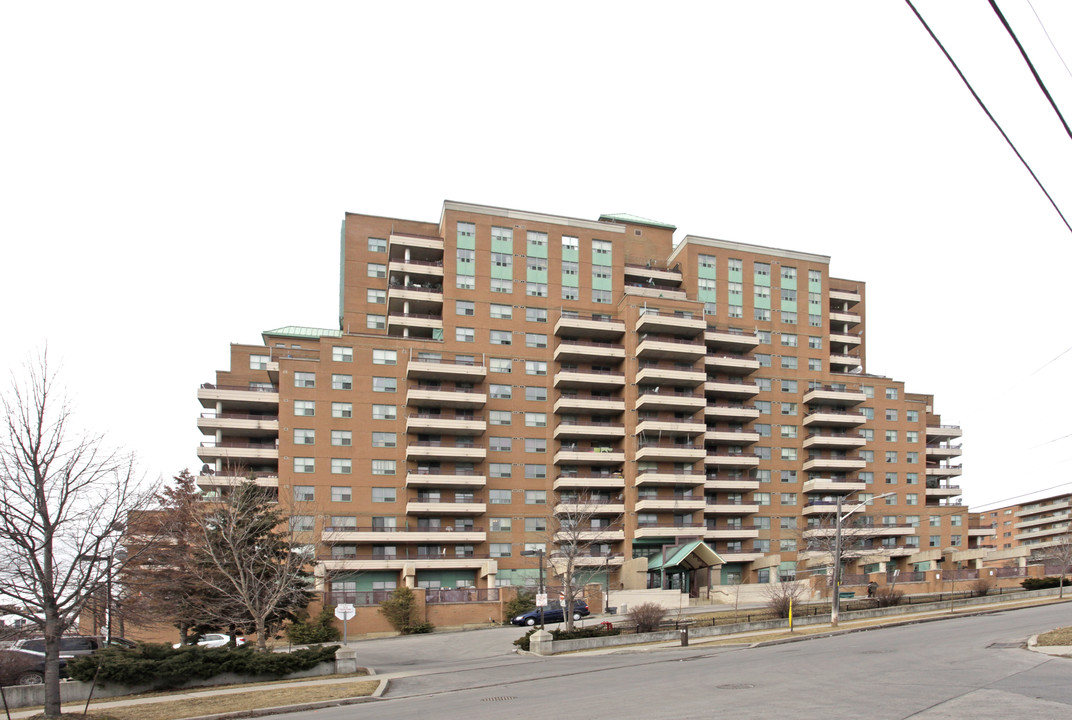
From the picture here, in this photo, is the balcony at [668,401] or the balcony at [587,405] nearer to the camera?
the balcony at [587,405]

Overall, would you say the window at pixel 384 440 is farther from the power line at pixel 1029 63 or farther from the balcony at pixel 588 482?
the power line at pixel 1029 63

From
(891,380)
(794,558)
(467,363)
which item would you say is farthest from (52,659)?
(891,380)

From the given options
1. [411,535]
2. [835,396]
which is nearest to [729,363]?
[835,396]

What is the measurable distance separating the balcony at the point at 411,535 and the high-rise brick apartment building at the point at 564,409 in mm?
212

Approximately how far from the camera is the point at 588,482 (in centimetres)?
7706

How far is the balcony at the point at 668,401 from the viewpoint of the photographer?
7906cm

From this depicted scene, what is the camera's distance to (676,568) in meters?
73.9

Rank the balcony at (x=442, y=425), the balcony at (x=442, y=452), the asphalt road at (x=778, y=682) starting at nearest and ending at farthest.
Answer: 1. the asphalt road at (x=778, y=682)
2. the balcony at (x=442, y=452)
3. the balcony at (x=442, y=425)

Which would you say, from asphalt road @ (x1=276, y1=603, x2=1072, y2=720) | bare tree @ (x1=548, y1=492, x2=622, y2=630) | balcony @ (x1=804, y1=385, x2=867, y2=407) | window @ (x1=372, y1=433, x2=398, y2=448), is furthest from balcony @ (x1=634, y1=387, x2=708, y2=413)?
asphalt road @ (x1=276, y1=603, x2=1072, y2=720)

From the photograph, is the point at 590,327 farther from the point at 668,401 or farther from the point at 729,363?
the point at 729,363

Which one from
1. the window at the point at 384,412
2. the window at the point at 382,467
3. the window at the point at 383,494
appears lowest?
the window at the point at 383,494

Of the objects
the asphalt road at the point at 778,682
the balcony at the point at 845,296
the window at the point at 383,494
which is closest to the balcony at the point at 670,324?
the balcony at the point at 845,296

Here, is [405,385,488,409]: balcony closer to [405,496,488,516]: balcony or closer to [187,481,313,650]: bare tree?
[405,496,488,516]: balcony

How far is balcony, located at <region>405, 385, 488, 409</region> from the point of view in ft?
245
